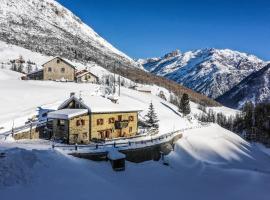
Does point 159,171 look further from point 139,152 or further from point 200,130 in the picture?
point 200,130

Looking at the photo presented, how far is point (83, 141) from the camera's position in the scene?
177 ft

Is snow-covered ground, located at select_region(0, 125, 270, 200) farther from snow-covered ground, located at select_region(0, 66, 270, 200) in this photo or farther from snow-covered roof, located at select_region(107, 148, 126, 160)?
snow-covered roof, located at select_region(107, 148, 126, 160)

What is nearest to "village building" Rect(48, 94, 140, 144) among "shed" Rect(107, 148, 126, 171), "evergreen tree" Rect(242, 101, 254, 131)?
"shed" Rect(107, 148, 126, 171)

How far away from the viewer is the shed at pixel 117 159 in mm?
44594

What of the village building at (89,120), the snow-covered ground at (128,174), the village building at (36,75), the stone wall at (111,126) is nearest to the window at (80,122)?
the village building at (89,120)

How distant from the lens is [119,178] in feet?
139

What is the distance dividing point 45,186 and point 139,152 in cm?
1935

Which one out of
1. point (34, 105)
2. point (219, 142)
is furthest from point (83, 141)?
point (219, 142)

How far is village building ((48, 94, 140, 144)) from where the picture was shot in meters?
54.6

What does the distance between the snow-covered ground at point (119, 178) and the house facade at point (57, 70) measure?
6606cm

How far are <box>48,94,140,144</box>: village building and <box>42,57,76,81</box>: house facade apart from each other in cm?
6012

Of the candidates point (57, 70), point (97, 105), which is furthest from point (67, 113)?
point (57, 70)

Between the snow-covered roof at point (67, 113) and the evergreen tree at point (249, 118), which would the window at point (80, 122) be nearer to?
the snow-covered roof at point (67, 113)

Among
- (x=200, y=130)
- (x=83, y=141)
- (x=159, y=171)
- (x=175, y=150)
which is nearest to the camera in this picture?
(x=159, y=171)
